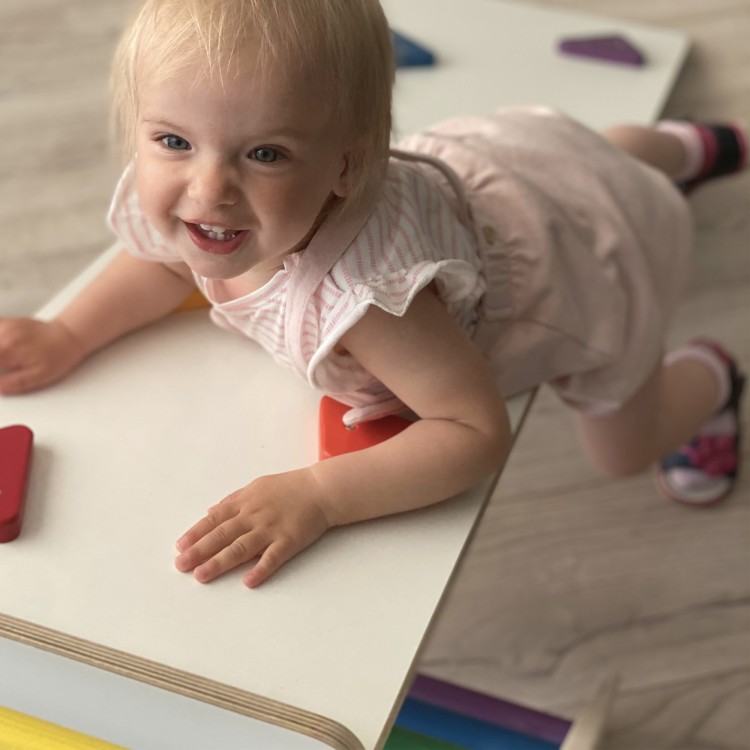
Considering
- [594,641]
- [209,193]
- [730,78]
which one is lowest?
[594,641]

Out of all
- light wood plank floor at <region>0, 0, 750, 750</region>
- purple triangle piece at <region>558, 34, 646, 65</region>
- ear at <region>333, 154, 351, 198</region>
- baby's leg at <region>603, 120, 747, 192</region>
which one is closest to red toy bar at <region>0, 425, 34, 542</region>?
ear at <region>333, 154, 351, 198</region>

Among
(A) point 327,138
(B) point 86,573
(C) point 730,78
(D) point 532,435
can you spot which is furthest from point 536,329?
(C) point 730,78

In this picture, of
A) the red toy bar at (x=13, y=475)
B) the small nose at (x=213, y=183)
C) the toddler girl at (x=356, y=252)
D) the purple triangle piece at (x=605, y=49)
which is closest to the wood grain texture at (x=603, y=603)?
the toddler girl at (x=356, y=252)

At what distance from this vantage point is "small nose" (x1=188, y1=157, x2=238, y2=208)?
1.99 ft

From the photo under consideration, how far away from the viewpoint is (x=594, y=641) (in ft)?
3.70

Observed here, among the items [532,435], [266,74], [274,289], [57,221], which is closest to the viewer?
[266,74]

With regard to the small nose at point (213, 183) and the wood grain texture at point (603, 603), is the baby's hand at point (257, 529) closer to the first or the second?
the small nose at point (213, 183)

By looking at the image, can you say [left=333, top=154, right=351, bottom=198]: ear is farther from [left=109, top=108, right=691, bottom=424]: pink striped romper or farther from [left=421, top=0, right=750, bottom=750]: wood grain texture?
[left=421, top=0, right=750, bottom=750]: wood grain texture

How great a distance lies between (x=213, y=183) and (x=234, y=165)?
17 millimetres

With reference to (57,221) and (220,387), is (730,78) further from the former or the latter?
(220,387)

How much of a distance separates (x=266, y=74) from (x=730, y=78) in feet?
4.22

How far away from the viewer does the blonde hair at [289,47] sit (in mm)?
583

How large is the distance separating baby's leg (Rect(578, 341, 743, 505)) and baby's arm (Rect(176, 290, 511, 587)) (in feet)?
1.10

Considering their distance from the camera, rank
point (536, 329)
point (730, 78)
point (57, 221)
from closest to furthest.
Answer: point (536, 329), point (57, 221), point (730, 78)
